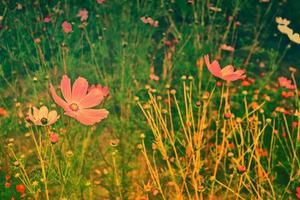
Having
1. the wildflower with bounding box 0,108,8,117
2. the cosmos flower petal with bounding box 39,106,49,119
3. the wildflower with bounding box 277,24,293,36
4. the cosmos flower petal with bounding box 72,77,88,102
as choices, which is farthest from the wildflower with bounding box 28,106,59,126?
the wildflower with bounding box 277,24,293,36

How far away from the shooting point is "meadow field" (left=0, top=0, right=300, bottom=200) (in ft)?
5.93

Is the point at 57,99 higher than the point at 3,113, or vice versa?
A: the point at 57,99

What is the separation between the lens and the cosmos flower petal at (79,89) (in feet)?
5.57

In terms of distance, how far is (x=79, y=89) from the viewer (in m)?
1.71

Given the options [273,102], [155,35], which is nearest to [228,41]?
[155,35]

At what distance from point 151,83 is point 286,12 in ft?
5.61

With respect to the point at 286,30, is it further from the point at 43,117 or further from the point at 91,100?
the point at 43,117

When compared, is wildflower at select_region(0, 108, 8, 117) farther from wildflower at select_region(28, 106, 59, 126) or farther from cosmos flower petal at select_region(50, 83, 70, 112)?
cosmos flower petal at select_region(50, 83, 70, 112)

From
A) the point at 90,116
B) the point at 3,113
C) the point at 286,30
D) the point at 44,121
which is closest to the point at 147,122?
the point at 3,113

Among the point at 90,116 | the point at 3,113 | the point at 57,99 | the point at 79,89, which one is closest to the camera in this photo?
the point at 57,99

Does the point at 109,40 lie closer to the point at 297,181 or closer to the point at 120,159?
the point at 120,159

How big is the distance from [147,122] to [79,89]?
45.4 inches

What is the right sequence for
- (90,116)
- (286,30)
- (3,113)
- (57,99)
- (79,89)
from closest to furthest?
(57,99), (90,116), (79,89), (286,30), (3,113)

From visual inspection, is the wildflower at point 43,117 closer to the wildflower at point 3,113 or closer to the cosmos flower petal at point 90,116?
the cosmos flower petal at point 90,116
